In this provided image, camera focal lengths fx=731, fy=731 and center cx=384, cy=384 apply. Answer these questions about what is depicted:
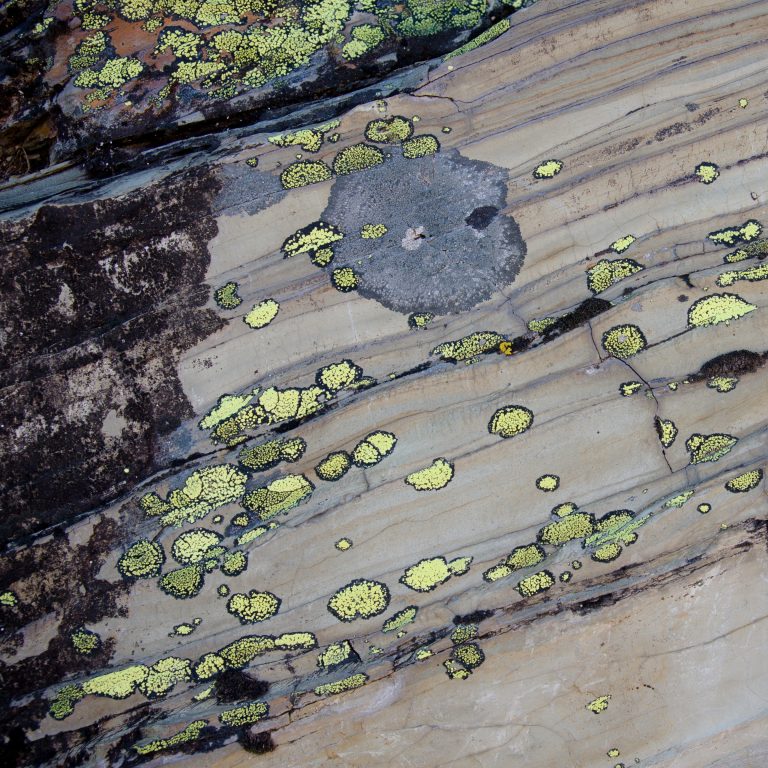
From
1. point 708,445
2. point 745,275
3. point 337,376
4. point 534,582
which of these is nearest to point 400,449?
point 337,376

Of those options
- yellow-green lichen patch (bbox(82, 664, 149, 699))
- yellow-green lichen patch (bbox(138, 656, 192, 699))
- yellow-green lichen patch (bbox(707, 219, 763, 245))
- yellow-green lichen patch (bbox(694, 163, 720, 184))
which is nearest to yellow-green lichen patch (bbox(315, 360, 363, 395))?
yellow-green lichen patch (bbox(138, 656, 192, 699))

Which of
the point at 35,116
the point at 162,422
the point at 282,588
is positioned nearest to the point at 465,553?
the point at 282,588

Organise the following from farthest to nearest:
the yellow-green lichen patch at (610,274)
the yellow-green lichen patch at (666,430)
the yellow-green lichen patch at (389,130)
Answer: the yellow-green lichen patch at (389,130), the yellow-green lichen patch at (610,274), the yellow-green lichen patch at (666,430)

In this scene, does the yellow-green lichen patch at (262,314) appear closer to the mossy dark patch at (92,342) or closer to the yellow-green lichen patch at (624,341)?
the mossy dark patch at (92,342)

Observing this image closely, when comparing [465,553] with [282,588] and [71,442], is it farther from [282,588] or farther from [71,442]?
[71,442]

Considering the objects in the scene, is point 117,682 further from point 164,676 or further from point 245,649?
point 245,649

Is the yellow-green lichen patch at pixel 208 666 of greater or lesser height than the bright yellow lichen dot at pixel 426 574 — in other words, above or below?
below

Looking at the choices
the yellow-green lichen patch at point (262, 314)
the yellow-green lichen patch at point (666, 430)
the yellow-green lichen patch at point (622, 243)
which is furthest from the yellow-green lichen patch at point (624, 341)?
the yellow-green lichen patch at point (262, 314)
